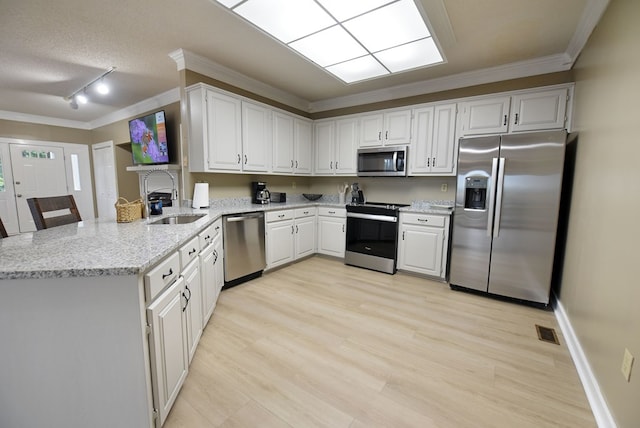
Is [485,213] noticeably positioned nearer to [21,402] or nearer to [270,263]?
[270,263]

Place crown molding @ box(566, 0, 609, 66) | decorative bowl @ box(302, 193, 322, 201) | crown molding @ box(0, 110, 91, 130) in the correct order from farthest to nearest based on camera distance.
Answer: crown molding @ box(0, 110, 91, 130), decorative bowl @ box(302, 193, 322, 201), crown molding @ box(566, 0, 609, 66)

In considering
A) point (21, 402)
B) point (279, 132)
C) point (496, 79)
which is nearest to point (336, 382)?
point (21, 402)

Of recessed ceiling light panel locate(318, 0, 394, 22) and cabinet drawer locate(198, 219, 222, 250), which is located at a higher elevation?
recessed ceiling light panel locate(318, 0, 394, 22)

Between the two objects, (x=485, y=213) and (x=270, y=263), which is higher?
(x=485, y=213)

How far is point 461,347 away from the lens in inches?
77.9

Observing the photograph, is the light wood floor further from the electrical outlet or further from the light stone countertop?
the light stone countertop

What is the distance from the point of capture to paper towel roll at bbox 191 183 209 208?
304cm

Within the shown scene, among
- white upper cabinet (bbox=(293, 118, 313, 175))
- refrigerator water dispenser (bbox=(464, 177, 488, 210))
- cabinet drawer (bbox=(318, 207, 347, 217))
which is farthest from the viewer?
white upper cabinet (bbox=(293, 118, 313, 175))

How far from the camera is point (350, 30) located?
7.44ft

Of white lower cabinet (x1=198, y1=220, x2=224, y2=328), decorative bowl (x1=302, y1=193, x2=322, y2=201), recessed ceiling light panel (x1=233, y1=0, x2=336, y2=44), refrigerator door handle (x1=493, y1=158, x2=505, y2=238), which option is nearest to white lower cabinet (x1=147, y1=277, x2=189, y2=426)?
white lower cabinet (x1=198, y1=220, x2=224, y2=328)

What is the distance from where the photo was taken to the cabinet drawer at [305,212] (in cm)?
381

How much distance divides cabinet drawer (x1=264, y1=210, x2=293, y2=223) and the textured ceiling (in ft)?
5.77

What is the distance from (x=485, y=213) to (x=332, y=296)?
1825 millimetres

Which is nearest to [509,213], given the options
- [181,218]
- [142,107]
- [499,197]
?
[499,197]
